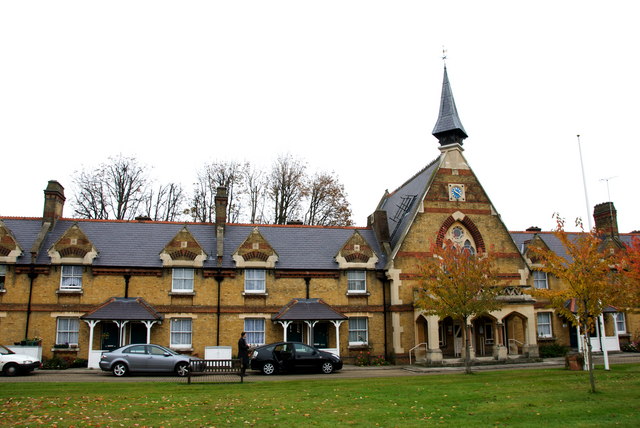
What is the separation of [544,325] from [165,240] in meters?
23.8

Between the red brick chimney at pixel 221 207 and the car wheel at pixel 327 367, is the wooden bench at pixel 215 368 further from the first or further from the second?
the red brick chimney at pixel 221 207

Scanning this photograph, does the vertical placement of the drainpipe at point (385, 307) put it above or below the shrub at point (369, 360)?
above

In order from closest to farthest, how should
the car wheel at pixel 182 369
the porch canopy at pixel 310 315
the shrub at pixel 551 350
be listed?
the car wheel at pixel 182 369 → the porch canopy at pixel 310 315 → the shrub at pixel 551 350

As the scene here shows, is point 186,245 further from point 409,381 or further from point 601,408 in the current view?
point 601,408

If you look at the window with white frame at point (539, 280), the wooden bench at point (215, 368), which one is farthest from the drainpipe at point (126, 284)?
the window with white frame at point (539, 280)

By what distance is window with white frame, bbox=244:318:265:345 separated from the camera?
2902 cm

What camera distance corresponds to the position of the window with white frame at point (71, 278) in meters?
27.8

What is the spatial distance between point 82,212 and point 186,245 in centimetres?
2214

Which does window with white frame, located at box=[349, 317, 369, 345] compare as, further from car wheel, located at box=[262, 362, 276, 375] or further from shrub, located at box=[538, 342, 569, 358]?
shrub, located at box=[538, 342, 569, 358]

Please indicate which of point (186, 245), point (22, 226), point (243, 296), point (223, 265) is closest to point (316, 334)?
point (243, 296)

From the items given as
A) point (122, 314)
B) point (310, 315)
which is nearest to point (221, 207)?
point (122, 314)

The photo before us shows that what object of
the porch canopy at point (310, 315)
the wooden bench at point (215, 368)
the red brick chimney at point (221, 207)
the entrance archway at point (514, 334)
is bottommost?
the wooden bench at point (215, 368)

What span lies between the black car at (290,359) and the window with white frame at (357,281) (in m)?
6.73

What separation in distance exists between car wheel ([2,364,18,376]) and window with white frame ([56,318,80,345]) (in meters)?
4.75
